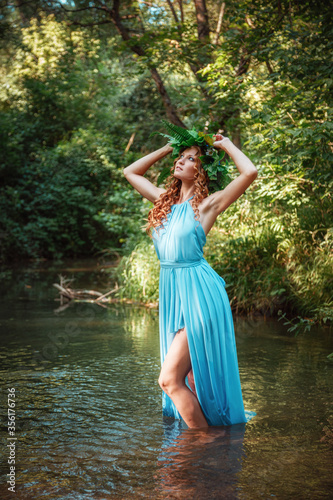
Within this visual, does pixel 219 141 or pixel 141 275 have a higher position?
pixel 219 141

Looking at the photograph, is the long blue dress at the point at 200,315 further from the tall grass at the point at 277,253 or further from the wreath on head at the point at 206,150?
the tall grass at the point at 277,253

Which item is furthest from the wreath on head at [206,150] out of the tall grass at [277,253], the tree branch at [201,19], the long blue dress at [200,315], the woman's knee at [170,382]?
the tree branch at [201,19]

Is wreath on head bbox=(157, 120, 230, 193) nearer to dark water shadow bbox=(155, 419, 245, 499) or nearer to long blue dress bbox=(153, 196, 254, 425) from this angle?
long blue dress bbox=(153, 196, 254, 425)

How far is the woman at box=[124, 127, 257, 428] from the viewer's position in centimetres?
371

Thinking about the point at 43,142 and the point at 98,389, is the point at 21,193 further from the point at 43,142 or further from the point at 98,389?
the point at 98,389

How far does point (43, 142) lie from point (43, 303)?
40.0 feet

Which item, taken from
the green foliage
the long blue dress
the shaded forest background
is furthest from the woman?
the green foliage

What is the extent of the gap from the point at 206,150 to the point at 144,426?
6.74 ft

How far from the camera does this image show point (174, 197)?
13.6ft

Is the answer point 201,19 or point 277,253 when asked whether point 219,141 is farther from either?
point 201,19

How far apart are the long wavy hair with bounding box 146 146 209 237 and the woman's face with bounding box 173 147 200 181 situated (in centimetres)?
2

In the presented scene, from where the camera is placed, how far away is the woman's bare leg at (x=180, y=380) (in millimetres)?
3652

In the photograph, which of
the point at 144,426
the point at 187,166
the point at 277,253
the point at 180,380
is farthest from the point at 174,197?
the point at 277,253

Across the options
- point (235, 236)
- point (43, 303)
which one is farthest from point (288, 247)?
point (43, 303)
